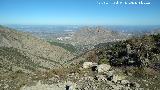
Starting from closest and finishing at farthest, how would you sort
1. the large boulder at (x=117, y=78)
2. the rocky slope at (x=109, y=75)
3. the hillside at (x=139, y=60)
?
the rocky slope at (x=109, y=75) → the large boulder at (x=117, y=78) → the hillside at (x=139, y=60)

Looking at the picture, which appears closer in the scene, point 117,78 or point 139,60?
point 117,78

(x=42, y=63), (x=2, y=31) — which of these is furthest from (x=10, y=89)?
(x=2, y=31)

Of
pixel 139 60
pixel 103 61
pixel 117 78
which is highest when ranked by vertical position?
pixel 139 60

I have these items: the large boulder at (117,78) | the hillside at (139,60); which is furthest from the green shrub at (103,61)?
the large boulder at (117,78)

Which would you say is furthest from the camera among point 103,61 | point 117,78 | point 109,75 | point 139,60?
point 103,61

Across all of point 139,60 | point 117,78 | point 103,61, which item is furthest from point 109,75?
point 103,61

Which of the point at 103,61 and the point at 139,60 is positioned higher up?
the point at 139,60

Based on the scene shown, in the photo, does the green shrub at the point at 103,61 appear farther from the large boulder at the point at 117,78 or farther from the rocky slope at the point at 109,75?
the large boulder at the point at 117,78

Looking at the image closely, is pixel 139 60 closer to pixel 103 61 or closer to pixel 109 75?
pixel 103 61

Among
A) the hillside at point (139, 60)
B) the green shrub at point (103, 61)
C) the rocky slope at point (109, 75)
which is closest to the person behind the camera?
the rocky slope at point (109, 75)

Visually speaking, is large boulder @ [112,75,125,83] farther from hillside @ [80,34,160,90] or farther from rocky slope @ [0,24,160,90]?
hillside @ [80,34,160,90]

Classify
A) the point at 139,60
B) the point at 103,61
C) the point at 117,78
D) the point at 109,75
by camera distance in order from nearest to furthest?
1. the point at 117,78
2. the point at 109,75
3. the point at 139,60
4. the point at 103,61
